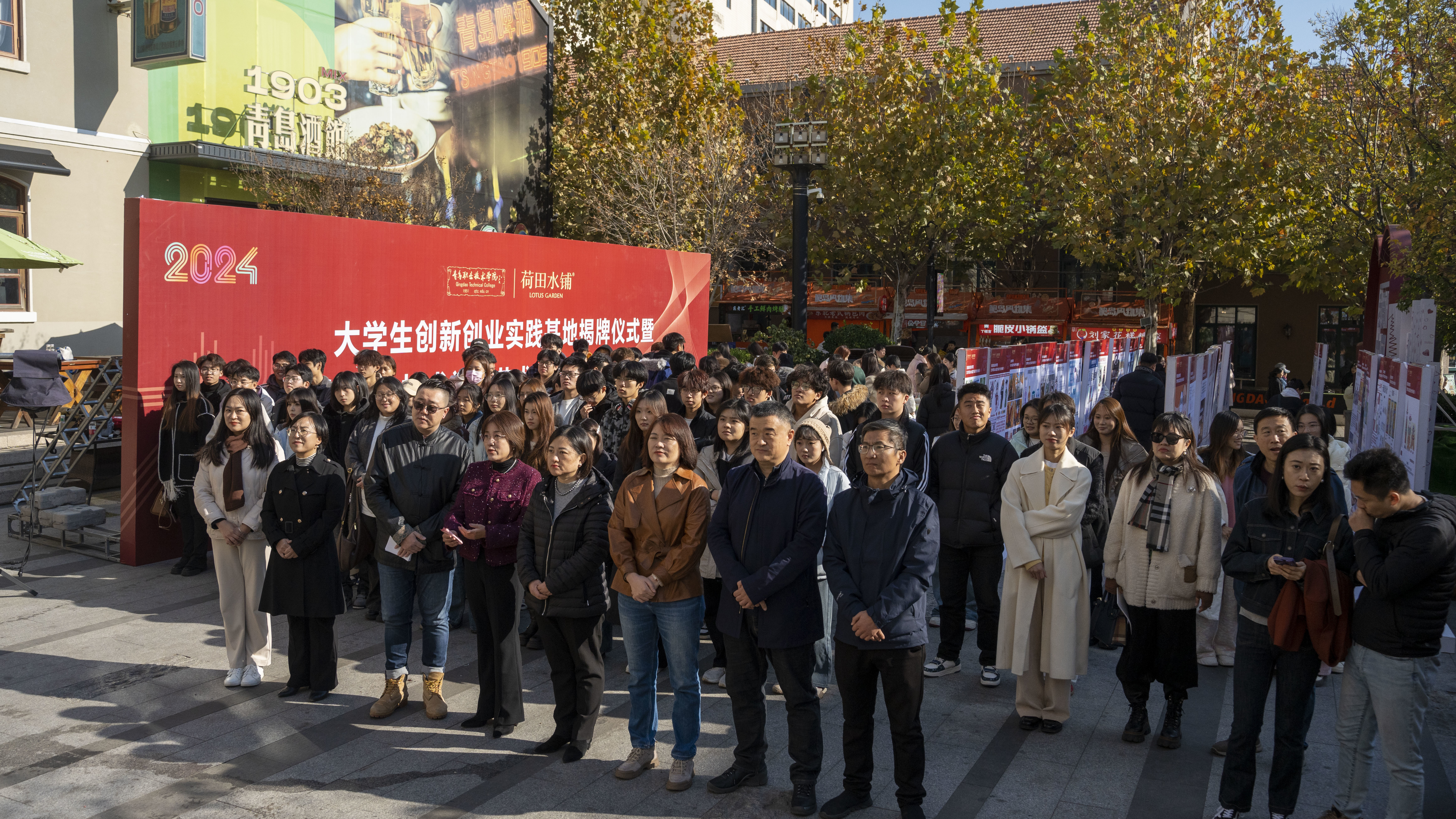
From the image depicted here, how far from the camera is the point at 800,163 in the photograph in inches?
645

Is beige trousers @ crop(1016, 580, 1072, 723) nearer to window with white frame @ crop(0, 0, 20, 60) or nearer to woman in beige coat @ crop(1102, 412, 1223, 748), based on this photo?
woman in beige coat @ crop(1102, 412, 1223, 748)

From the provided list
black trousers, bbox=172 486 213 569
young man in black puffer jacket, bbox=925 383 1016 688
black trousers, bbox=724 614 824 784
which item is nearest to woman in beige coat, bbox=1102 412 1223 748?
→ young man in black puffer jacket, bbox=925 383 1016 688

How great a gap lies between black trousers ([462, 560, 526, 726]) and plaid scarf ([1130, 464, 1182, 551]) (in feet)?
10.6

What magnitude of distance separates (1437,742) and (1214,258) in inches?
831

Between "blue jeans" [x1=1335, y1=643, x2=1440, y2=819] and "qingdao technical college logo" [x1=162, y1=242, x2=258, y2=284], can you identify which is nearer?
"blue jeans" [x1=1335, y1=643, x2=1440, y2=819]

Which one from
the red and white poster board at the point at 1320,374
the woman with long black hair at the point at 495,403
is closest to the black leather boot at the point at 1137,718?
the woman with long black hair at the point at 495,403

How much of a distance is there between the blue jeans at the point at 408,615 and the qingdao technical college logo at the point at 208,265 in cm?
508

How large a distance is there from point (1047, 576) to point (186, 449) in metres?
6.91

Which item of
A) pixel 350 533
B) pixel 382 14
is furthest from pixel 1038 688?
pixel 382 14

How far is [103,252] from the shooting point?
1752 cm

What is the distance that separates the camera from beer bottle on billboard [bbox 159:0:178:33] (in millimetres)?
16969

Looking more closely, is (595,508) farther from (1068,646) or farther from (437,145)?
(437,145)

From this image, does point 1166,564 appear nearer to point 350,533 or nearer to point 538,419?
point 538,419

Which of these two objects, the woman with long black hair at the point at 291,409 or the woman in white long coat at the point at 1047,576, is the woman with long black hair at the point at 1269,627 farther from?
the woman with long black hair at the point at 291,409
